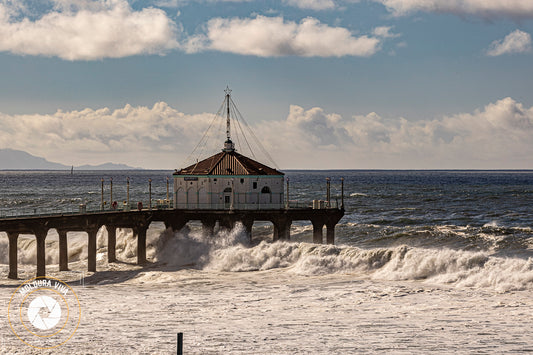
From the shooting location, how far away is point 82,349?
25.7m

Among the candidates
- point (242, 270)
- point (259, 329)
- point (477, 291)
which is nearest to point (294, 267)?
point (242, 270)

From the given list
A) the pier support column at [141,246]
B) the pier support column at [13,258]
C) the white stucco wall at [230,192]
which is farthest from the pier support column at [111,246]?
the pier support column at [13,258]

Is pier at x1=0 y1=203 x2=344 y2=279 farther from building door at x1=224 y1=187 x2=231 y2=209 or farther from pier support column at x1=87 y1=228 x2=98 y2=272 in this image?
building door at x1=224 y1=187 x2=231 y2=209

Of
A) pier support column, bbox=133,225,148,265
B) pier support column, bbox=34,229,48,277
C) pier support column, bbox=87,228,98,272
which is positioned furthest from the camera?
pier support column, bbox=133,225,148,265

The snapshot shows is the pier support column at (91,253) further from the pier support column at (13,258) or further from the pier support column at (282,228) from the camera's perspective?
the pier support column at (282,228)

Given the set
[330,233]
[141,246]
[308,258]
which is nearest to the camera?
[308,258]

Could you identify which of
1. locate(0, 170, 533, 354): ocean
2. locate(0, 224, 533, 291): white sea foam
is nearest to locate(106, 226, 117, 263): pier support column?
locate(0, 170, 533, 354): ocean

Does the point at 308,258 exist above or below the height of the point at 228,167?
below

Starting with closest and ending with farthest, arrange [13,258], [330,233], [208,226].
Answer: [13,258] < [208,226] < [330,233]

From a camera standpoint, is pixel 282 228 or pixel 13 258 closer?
pixel 13 258

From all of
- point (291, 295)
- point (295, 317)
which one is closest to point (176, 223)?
point (291, 295)

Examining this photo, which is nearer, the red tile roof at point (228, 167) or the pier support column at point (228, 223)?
the pier support column at point (228, 223)

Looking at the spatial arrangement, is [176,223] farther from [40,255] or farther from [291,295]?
[291,295]

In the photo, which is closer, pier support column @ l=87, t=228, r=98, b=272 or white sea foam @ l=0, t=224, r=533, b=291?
white sea foam @ l=0, t=224, r=533, b=291
